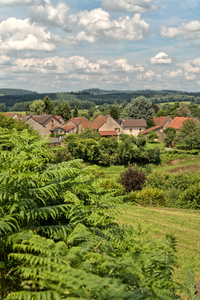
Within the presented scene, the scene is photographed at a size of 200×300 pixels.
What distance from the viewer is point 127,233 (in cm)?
384

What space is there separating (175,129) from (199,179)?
142ft

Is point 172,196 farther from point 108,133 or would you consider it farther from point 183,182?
point 108,133

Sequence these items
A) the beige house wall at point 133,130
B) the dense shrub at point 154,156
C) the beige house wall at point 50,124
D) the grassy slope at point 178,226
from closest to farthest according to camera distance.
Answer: the grassy slope at point 178,226, the dense shrub at point 154,156, the beige house wall at point 50,124, the beige house wall at point 133,130

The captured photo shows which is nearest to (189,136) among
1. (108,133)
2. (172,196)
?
(108,133)

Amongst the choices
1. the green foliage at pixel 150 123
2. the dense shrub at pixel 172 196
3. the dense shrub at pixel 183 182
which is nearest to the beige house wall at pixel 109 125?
the green foliage at pixel 150 123

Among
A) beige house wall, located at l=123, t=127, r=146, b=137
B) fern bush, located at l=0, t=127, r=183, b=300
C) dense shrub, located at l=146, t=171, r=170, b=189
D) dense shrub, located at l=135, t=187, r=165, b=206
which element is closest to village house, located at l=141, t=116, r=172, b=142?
beige house wall, located at l=123, t=127, r=146, b=137

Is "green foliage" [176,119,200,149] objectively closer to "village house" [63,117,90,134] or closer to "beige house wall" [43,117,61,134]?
"village house" [63,117,90,134]

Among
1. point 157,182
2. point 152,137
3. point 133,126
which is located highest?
point 133,126

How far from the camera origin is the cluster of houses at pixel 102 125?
67312 millimetres

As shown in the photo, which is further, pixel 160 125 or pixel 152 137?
pixel 160 125

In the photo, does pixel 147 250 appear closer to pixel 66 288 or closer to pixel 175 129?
pixel 66 288

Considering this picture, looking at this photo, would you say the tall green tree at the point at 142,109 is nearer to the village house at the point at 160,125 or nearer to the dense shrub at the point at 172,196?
the village house at the point at 160,125

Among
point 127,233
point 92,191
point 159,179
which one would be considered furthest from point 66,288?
point 159,179

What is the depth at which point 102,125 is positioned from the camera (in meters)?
68.0
